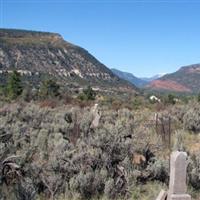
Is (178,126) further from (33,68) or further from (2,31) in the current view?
(2,31)

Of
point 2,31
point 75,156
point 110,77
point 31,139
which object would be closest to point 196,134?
point 31,139

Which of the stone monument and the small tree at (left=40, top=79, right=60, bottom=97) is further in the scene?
the small tree at (left=40, top=79, right=60, bottom=97)

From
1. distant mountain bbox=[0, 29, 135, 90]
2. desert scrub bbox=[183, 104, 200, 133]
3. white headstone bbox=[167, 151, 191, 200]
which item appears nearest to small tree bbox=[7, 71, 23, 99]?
desert scrub bbox=[183, 104, 200, 133]

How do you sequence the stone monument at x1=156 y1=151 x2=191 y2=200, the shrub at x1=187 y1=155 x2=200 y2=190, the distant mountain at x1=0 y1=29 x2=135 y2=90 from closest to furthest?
the stone monument at x1=156 y1=151 x2=191 y2=200
the shrub at x1=187 y1=155 x2=200 y2=190
the distant mountain at x1=0 y1=29 x2=135 y2=90

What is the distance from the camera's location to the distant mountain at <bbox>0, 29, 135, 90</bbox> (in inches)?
4577

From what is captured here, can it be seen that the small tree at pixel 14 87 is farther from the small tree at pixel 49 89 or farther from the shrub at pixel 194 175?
the shrub at pixel 194 175

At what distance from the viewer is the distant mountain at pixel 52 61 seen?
11626 centimetres

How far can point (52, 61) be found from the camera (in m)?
131

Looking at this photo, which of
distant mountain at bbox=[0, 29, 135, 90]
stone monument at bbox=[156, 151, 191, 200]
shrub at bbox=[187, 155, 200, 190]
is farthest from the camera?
distant mountain at bbox=[0, 29, 135, 90]

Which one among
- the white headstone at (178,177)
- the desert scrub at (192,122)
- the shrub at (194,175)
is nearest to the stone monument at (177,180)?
the white headstone at (178,177)

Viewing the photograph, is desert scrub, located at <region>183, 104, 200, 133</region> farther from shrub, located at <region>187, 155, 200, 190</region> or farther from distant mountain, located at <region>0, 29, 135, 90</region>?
distant mountain, located at <region>0, 29, 135, 90</region>

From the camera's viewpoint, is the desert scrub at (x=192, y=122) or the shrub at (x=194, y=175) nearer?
the shrub at (x=194, y=175)

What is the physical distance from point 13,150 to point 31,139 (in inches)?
99.0

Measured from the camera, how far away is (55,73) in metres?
119
